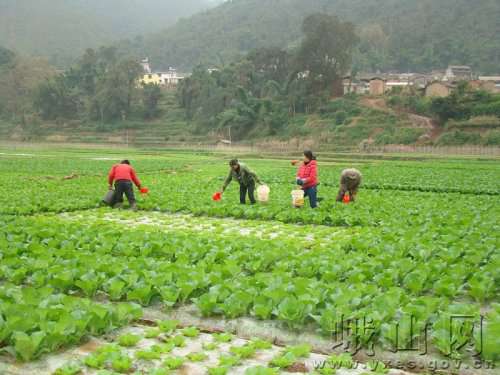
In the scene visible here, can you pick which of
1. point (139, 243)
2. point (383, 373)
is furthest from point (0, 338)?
point (139, 243)

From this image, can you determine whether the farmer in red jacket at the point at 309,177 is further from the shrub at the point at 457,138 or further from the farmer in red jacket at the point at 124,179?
the shrub at the point at 457,138

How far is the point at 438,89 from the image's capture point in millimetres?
77812

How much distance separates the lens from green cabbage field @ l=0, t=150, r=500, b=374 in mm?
5852

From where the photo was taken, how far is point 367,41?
→ 12250 cm

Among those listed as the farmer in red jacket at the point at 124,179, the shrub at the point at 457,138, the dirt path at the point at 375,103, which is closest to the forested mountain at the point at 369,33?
the dirt path at the point at 375,103

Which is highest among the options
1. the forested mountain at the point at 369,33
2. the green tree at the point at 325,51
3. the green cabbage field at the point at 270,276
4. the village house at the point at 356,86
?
the forested mountain at the point at 369,33

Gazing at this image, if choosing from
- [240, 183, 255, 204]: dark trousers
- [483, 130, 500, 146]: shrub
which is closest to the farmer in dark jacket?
[240, 183, 255, 204]: dark trousers

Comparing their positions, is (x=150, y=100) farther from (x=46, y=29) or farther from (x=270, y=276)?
(x=46, y=29)

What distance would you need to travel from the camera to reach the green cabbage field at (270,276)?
5.85 meters

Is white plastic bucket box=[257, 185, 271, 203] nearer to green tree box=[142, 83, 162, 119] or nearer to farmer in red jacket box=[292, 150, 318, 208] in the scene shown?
farmer in red jacket box=[292, 150, 318, 208]

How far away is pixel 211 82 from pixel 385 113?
100ft

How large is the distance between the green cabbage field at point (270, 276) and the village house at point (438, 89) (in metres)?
66.2

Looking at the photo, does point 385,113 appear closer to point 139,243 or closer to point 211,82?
point 211,82

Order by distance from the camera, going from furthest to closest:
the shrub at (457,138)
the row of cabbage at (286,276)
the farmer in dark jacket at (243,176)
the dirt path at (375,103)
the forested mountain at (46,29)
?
the forested mountain at (46,29) < the dirt path at (375,103) < the shrub at (457,138) < the farmer in dark jacket at (243,176) < the row of cabbage at (286,276)
